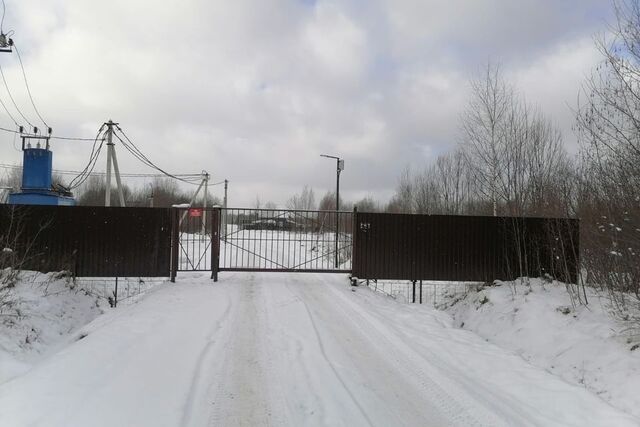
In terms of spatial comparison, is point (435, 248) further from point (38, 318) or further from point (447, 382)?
point (38, 318)

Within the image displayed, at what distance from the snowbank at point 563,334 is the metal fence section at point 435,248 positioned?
1.37 m

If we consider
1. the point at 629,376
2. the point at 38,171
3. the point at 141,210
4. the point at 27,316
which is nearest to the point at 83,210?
the point at 141,210

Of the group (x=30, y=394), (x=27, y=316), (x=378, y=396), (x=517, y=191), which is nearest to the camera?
(x=30, y=394)

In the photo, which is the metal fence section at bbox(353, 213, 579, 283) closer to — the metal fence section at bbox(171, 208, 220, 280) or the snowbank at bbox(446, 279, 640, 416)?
the snowbank at bbox(446, 279, 640, 416)

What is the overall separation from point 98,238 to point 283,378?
8.29 metres

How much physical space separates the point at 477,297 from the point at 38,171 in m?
22.9

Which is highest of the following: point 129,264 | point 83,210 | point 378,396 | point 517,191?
point 517,191

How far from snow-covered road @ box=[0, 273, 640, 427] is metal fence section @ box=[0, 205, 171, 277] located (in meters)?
3.27

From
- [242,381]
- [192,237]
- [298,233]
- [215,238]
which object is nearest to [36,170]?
[192,237]

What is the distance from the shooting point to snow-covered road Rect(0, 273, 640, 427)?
4.12 m

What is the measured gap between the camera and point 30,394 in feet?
13.9

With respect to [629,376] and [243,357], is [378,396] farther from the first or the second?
[629,376]

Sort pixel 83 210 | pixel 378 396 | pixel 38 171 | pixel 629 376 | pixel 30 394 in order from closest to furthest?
pixel 30 394, pixel 378 396, pixel 629 376, pixel 83 210, pixel 38 171

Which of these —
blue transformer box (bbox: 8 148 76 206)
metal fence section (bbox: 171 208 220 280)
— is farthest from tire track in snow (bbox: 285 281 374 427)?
blue transformer box (bbox: 8 148 76 206)
